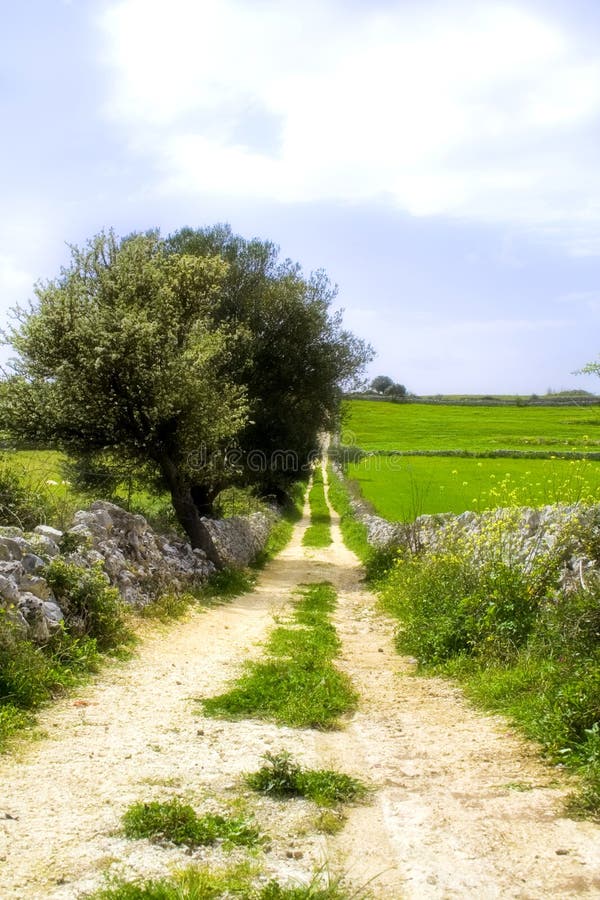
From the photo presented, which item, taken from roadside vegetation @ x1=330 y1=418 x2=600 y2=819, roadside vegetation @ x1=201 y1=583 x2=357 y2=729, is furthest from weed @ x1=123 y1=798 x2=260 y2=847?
roadside vegetation @ x1=201 y1=583 x2=357 y2=729

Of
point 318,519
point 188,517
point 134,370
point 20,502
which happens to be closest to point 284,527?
point 318,519

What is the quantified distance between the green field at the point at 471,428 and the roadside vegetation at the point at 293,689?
1459 inches

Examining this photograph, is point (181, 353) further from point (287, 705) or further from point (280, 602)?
point (287, 705)

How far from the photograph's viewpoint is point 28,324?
17969 mm

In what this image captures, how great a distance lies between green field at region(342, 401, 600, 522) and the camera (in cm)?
2423

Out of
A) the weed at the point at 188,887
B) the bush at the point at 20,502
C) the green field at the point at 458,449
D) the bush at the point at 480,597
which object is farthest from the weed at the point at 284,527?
the weed at the point at 188,887

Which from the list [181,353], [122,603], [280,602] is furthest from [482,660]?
[181,353]

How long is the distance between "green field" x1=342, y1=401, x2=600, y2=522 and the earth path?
4.81m

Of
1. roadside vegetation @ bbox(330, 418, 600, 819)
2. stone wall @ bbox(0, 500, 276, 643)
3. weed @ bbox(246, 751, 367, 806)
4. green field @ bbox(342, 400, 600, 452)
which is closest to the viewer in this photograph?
weed @ bbox(246, 751, 367, 806)

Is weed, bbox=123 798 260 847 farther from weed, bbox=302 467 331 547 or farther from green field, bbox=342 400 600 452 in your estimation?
green field, bbox=342 400 600 452

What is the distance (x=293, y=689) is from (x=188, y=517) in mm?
12230

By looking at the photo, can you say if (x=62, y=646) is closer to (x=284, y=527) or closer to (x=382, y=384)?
(x=284, y=527)

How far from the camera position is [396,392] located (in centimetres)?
11062

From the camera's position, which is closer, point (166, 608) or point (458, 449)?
point (166, 608)
